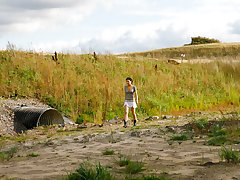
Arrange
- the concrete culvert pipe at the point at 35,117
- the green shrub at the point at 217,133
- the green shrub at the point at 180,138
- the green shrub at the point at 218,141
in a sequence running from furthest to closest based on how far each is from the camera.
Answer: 1. the concrete culvert pipe at the point at 35,117
2. the green shrub at the point at 217,133
3. the green shrub at the point at 180,138
4. the green shrub at the point at 218,141

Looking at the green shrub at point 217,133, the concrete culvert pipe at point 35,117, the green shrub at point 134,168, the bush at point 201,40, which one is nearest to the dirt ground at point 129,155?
the green shrub at point 134,168

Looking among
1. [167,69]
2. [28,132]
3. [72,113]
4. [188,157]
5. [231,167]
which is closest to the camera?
[231,167]

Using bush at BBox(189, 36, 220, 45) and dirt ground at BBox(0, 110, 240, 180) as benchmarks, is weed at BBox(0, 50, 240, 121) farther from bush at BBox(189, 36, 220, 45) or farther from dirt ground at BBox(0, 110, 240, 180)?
bush at BBox(189, 36, 220, 45)

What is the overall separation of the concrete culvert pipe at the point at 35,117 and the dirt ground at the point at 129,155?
2.54 meters

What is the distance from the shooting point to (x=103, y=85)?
1530cm

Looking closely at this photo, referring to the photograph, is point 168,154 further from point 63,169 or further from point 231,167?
point 63,169

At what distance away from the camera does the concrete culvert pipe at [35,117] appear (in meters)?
12.1

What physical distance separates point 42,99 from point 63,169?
944 centimetres

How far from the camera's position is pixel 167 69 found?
22.1 meters

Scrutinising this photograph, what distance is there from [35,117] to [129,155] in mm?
6680

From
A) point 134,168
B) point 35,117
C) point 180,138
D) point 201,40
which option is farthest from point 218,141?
point 201,40

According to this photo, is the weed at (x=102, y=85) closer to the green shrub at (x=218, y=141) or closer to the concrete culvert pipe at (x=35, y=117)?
the concrete culvert pipe at (x=35, y=117)

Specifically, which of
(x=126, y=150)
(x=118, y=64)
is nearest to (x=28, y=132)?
(x=126, y=150)

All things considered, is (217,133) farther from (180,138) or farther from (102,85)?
(102,85)
